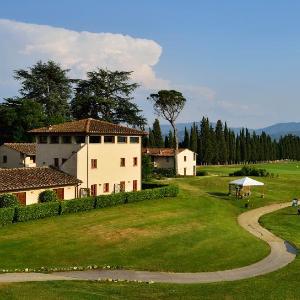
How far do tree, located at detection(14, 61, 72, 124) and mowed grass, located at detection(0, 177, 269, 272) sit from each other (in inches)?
1906

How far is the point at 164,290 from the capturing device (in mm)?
25266

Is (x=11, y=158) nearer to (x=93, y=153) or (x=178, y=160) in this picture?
(x=93, y=153)

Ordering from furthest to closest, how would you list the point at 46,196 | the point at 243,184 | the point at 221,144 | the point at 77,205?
the point at 221,144, the point at 243,184, the point at 46,196, the point at 77,205

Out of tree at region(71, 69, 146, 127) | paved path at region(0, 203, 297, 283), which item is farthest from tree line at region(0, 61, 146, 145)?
paved path at region(0, 203, 297, 283)

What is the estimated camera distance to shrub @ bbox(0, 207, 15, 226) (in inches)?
1662

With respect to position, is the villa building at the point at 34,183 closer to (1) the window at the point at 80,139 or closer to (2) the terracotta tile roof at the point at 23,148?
(1) the window at the point at 80,139

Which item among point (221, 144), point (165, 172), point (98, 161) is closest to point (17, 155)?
point (98, 161)

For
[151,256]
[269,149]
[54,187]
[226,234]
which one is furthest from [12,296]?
[269,149]

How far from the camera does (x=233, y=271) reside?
31844 millimetres

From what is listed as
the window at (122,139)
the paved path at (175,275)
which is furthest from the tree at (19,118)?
the paved path at (175,275)

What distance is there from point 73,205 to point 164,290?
25418 mm

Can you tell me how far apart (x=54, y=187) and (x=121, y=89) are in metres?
43.0

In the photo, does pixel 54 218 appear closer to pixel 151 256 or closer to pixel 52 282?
pixel 151 256

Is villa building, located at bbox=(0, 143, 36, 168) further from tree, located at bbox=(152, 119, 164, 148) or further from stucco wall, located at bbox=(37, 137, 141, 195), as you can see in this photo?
tree, located at bbox=(152, 119, 164, 148)
